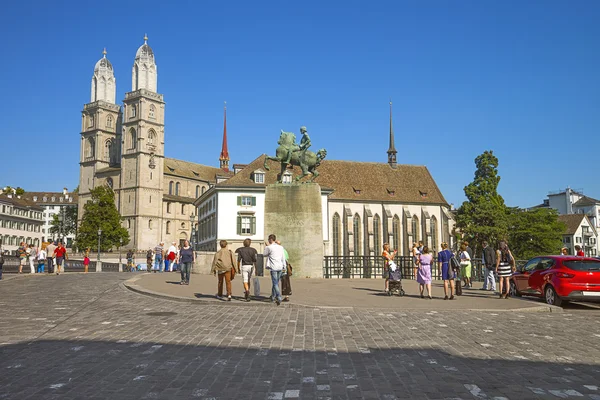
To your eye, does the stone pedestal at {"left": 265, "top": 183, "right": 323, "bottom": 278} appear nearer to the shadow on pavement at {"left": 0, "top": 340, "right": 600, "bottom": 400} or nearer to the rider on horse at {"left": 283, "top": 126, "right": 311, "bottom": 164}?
the rider on horse at {"left": 283, "top": 126, "right": 311, "bottom": 164}

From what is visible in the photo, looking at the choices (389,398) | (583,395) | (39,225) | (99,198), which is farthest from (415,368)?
(39,225)

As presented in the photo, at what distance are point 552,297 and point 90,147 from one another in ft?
337

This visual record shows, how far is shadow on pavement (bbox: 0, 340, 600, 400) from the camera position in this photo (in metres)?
5.80

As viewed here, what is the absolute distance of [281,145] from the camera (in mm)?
23188

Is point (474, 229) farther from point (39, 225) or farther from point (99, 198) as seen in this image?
point (39, 225)

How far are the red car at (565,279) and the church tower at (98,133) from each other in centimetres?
9425

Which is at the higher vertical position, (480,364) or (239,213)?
(239,213)

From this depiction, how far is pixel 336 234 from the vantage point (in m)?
69.1

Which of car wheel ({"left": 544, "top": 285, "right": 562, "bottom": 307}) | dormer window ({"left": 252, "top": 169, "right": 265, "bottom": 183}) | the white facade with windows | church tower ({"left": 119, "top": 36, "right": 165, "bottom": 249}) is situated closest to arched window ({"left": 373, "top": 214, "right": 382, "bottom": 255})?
dormer window ({"left": 252, "top": 169, "right": 265, "bottom": 183})

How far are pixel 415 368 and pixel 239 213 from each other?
53.7 meters

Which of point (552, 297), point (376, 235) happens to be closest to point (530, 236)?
point (376, 235)

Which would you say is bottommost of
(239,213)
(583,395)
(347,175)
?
(583,395)

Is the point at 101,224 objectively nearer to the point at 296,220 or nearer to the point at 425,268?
the point at 296,220

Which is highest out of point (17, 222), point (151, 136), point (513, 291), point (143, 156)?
point (151, 136)
